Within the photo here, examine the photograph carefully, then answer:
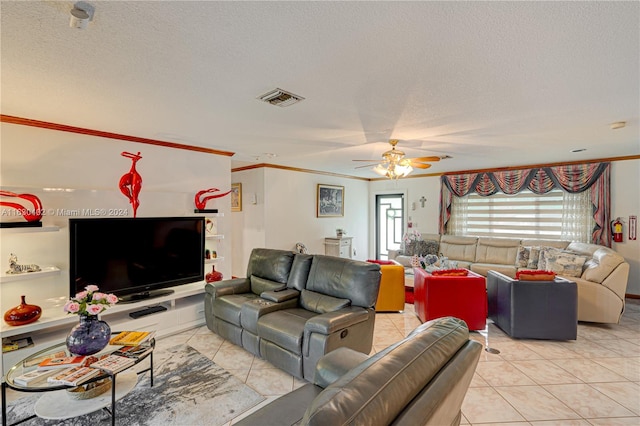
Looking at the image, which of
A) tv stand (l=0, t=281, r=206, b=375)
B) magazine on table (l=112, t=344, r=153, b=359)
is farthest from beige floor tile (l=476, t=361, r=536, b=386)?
tv stand (l=0, t=281, r=206, b=375)

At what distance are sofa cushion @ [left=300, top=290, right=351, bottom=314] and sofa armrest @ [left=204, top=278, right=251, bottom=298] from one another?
91cm

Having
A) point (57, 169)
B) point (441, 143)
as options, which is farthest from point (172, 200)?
point (441, 143)

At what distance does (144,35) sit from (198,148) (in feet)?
9.37

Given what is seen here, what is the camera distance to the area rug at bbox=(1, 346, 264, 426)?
6.83 ft

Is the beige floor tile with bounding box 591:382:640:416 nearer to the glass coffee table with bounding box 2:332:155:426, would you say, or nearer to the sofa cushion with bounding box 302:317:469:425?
the sofa cushion with bounding box 302:317:469:425

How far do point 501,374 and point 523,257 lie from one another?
319cm

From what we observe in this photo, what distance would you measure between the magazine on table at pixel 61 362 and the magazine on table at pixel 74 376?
77mm

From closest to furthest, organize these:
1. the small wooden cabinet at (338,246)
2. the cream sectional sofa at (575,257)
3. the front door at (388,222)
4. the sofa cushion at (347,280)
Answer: the sofa cushion at (347,280) → the cream sectional sofa at (575,257) → the small wooden cabinet at (338,246) → the front door at (388,222)

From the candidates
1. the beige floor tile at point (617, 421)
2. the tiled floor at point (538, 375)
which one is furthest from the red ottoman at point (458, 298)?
the beige floor tile at point (617, 421)

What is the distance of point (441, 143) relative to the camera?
4043 millimetres

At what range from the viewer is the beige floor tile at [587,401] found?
213cm

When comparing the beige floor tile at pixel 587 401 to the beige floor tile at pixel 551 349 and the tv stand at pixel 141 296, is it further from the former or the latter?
the tv stand at pixel 141 296

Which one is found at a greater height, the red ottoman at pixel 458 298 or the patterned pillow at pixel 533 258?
the patterned pillow at pixel 533 258

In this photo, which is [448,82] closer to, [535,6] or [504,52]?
[504,52]
